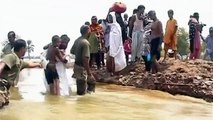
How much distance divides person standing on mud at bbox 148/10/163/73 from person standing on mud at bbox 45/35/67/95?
3.76 m

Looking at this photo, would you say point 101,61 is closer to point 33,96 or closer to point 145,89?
point 145,89

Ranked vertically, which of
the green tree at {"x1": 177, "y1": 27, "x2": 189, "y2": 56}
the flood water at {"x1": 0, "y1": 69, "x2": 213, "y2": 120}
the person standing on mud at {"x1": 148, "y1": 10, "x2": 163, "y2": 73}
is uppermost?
the green tree at {"x1": 177, "y1": 27, "x2": 189, "y2": 56}

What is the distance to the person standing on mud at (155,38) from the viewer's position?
12779mm

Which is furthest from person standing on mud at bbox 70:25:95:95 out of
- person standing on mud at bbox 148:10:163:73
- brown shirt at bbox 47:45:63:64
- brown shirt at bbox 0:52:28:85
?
person standing on mud at bbox 148:10:163:73

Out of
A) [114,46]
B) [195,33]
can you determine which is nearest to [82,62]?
[114,46]

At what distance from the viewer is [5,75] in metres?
7.57

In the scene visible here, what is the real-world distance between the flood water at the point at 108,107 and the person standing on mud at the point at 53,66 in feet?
0.79

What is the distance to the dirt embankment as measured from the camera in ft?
38.3

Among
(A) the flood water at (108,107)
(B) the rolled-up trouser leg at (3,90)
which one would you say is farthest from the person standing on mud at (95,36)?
(B) the rolled-up trouser leg at (3,90)

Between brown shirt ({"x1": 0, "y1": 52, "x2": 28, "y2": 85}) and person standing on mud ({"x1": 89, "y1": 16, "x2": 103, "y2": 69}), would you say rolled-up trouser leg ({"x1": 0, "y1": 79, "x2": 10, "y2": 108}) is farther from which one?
person standing on mud ({"x1": 89, "y1": 16, "x2": 103, "y2": 69})

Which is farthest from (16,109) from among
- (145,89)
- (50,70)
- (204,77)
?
(204,77)

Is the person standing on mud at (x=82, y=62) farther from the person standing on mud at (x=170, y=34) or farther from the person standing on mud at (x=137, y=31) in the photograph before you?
the person standing on mud at (x=170, y=34)

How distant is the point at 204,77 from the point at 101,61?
4.06 meters

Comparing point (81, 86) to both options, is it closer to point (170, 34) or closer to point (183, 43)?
point (170, 34)
